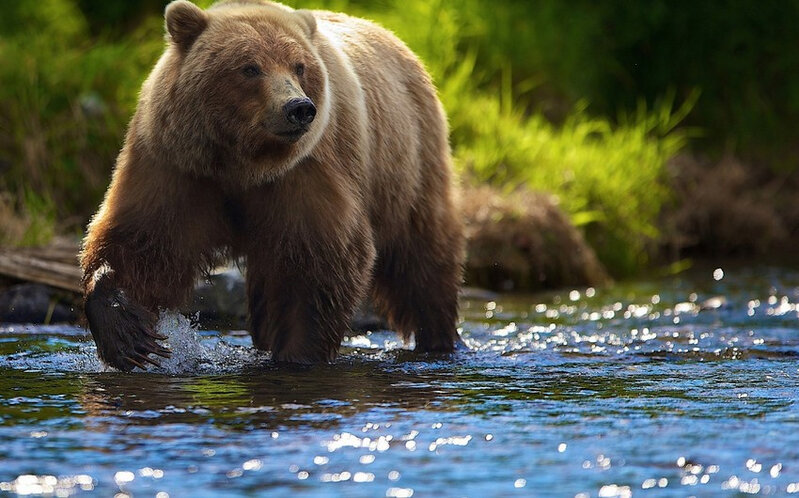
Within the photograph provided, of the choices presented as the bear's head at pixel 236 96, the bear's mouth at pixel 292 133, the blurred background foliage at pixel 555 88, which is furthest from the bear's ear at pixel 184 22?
the blurred background foliage at pixel 555 88

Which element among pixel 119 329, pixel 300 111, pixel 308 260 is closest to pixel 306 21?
pixel 300 111

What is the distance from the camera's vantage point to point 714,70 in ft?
45.4

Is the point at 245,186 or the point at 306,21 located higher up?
the point at 306,21

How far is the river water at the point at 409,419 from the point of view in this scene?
4.16 meters

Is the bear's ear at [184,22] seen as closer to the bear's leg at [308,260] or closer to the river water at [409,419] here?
the bear's leg at [308,260]

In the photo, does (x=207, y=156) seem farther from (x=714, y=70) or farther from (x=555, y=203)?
(x=714, y=70)

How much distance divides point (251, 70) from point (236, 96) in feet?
0.43

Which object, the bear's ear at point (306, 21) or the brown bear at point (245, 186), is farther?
the bear's ear at point (306, 21)

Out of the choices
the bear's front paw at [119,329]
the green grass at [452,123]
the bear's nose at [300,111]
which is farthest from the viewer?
the green grass at [452,123]

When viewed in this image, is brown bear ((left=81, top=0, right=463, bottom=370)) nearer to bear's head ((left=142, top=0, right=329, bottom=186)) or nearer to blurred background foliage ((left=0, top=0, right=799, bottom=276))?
bear's head ((left=142, top=0, right=329, bottom=186))

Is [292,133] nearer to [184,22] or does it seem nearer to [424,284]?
[184,22]

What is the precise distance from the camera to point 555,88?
14039 mm

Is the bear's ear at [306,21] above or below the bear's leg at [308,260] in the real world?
above

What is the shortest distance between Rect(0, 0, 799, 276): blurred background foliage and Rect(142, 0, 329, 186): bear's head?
4.56 metres
